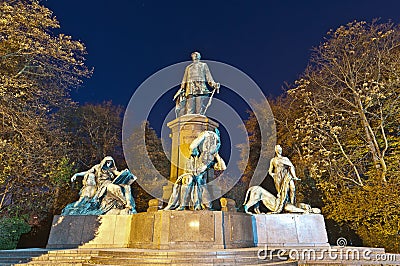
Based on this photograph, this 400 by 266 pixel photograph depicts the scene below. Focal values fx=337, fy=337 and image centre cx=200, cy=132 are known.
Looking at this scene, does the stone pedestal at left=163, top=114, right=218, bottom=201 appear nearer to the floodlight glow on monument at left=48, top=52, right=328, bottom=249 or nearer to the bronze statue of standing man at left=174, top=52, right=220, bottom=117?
the floodlight glow on monument at left=48, top=52, right=328, bottom=249

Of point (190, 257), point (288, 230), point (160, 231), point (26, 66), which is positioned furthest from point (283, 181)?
point (26, 66)

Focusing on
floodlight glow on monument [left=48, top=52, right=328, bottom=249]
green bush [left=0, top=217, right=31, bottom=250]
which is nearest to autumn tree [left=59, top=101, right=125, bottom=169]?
green bush [left=0, top=217, right=31, bottom=250]

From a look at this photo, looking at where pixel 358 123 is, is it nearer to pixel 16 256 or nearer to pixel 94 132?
pixel 16 256

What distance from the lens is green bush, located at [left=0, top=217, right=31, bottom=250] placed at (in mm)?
13367

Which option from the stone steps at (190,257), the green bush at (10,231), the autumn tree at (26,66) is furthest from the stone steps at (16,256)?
the green bush at (10,231)

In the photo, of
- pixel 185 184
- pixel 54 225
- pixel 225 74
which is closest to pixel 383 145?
pixel 225 74

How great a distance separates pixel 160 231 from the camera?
26.7ft

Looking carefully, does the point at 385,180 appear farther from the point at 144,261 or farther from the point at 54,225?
the point at 54,225

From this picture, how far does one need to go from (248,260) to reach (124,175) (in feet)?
19.1

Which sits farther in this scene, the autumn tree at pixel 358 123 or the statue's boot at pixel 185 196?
the autumn tree at pixel 358 123

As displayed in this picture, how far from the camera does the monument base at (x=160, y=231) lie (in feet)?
26.5

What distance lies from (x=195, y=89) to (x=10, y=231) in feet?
31.1

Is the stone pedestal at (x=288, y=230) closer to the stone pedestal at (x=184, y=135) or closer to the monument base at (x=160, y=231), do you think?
the monument base at (x=160, y=231)

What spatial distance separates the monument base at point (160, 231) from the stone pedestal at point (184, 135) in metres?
2.15
